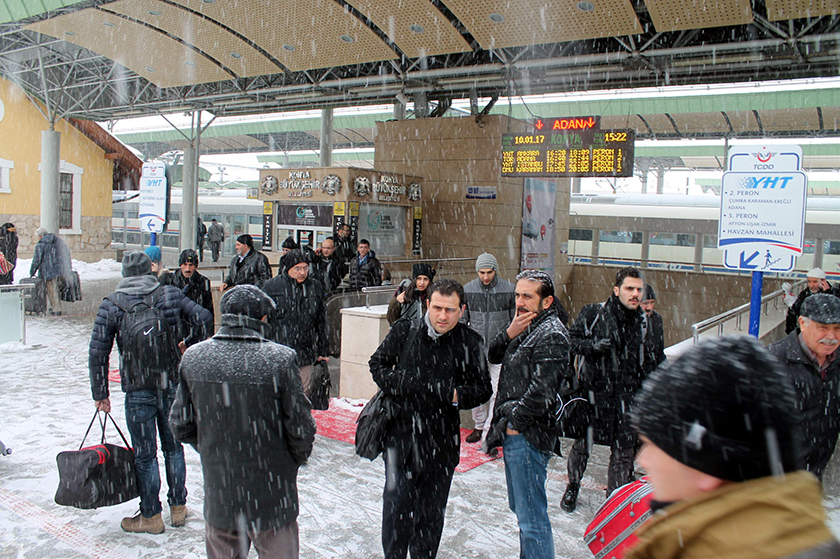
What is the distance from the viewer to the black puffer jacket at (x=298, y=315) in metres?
5.93

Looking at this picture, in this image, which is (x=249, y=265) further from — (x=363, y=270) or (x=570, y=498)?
(x=570, y=498)

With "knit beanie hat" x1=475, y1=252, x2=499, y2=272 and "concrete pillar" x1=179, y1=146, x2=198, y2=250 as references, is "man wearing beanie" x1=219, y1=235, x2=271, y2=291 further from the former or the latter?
"concrete pillar" x1=179, y1=146, x2=198, y2=250

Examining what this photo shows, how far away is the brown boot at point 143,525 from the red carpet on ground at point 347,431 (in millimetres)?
2168

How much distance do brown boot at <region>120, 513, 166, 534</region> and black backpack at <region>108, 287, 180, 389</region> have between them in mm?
922

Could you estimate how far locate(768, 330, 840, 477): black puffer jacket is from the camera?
3.30 m

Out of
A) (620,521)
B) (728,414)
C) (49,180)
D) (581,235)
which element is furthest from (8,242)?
(581,235)

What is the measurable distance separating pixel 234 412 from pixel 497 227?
12319mm

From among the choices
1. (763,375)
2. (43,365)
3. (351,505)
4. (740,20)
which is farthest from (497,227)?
(763,375)

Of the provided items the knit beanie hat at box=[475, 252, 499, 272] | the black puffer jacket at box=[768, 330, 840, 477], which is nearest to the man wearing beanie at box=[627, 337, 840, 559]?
the black puffer jacket at box=[768, 330, 840, 477]

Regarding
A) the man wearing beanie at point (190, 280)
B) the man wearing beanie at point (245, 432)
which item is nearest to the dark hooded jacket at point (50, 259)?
the man wearing beanie at point (190, 280)

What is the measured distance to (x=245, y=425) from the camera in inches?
113

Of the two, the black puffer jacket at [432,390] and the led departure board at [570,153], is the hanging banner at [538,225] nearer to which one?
the led departure board at [570,153]

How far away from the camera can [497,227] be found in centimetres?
1475

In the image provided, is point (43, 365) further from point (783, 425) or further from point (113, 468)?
point (783, 425)
